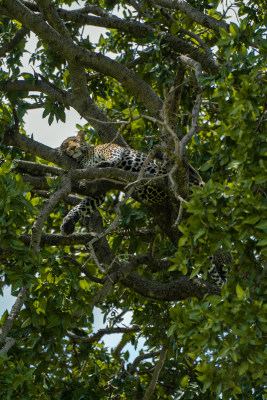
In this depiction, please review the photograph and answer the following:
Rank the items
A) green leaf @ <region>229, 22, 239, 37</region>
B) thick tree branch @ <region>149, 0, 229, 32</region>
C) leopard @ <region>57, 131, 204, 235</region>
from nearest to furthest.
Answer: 1. green leaf @ <region>229, 22, 239, 37</region>
2. thick tree branch @ <region>149, 0, 229, 32</region>
3. leopard @ <region>57, 131, 204, 235</region>

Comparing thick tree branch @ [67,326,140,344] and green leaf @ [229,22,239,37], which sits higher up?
→ green leaf @ [229,22,239,37]

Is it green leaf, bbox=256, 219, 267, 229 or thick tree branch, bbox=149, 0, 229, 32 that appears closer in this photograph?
green leaf, bbox=256, 219, 267, 229

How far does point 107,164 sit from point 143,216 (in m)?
0.74

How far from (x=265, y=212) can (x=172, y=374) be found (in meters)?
3.55

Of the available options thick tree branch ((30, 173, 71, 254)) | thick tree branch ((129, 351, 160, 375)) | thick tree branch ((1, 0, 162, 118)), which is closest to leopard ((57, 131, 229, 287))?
thick tree branch ((1, 0, 162, 118))

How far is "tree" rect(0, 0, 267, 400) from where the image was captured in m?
4.70

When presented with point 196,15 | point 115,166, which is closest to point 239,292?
point 196,15

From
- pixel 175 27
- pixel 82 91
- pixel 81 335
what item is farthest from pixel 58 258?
pixel 175 27

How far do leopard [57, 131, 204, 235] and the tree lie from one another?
17cm

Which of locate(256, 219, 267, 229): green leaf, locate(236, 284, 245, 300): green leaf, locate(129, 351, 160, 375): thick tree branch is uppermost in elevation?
locate(129, 351, 160, 375): thick tree branch

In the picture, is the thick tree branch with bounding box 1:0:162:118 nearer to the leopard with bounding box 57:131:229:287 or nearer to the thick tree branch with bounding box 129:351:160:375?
the leopard with bounding box 57:131:229:287

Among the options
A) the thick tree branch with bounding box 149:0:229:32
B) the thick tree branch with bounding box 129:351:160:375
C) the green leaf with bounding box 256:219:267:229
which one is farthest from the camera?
the thick tree branch with bounding box 129:351:160:375

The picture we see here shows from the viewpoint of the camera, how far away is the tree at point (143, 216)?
4.70 metres

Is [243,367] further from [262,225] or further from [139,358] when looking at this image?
[139,358]
